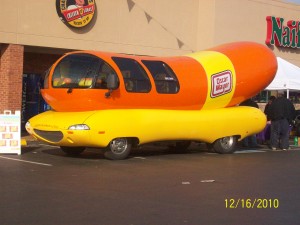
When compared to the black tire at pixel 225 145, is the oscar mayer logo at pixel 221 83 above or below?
above

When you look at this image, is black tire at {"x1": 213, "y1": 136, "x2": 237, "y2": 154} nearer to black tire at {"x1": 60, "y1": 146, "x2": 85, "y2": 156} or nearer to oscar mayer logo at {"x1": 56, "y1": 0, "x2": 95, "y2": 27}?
black tire at {"x1": 60, "y1": 146, "x2": 85, "y2": 156}

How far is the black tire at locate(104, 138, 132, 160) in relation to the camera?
1176 centimetres

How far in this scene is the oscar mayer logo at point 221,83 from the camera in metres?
13.4

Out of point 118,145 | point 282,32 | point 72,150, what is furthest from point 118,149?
point 282,32

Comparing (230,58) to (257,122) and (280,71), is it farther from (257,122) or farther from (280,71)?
(280,71)

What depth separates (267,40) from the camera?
23.3m

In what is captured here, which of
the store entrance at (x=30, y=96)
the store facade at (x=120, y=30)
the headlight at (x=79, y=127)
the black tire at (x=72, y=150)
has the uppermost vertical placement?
the store facade at (x=120, y=30)

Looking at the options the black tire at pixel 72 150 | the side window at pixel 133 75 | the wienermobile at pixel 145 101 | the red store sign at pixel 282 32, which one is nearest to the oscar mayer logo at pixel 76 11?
the wienermobile at pixel 145 101

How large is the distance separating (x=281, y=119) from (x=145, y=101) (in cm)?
548

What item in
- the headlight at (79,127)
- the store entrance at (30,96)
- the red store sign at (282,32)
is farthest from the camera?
the red store sign at (282,32)
